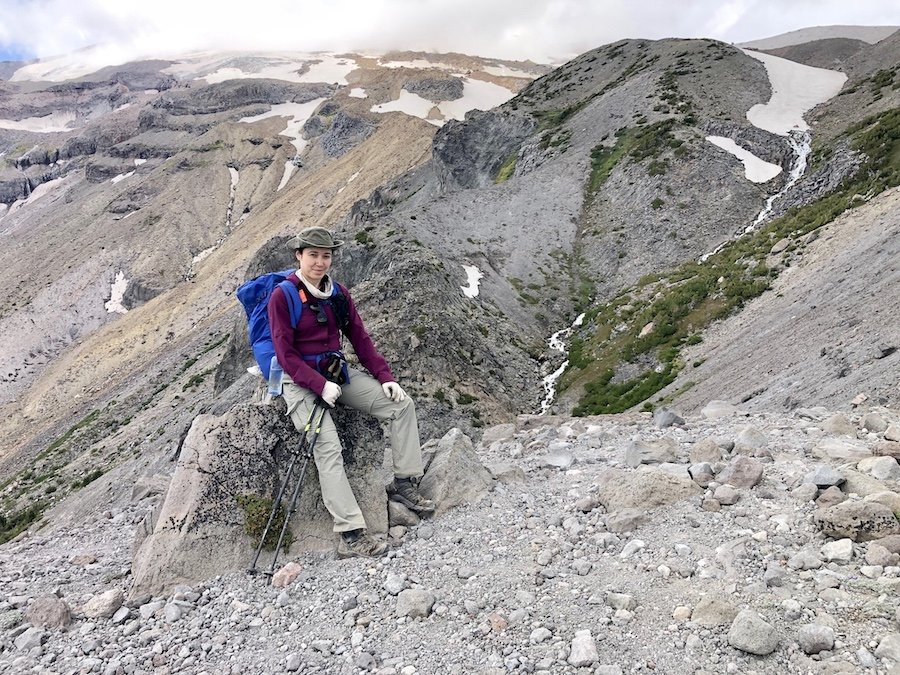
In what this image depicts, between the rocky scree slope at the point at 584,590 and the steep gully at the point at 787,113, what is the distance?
2185cm

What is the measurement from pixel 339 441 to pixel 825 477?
6.94 meters

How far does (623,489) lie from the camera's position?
824 centimetres

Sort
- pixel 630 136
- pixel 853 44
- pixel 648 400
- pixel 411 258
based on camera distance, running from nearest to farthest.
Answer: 1. pixel 648 400
2. pixel 411 258
3. pixel 630 136
4. pixel 853 44

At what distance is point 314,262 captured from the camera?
8.33 m

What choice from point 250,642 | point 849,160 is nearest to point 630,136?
point 849,160

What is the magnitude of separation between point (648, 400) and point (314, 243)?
1934cm

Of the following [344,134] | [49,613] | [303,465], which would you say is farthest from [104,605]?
[344,134]

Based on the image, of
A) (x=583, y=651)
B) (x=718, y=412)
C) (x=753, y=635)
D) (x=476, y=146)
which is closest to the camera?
(x=753, y=635)

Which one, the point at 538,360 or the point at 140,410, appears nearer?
the point at 538,360

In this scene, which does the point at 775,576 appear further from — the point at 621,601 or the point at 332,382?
the point at 332,382

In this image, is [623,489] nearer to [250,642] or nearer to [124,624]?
[250,642]

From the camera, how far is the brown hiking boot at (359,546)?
8154 millimetres

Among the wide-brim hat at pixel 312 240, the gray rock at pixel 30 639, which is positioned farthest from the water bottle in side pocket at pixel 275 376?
the gray rock at pixel 30 639

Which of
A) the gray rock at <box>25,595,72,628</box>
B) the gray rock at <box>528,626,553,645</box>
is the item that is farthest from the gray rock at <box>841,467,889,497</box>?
the gray rock at <box>25,595,72,628</box>
